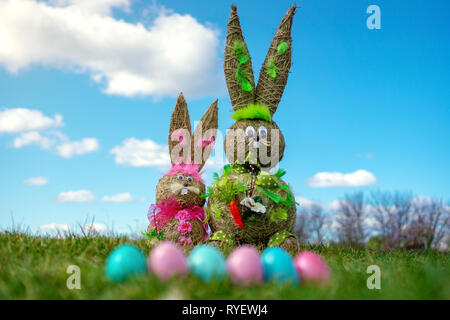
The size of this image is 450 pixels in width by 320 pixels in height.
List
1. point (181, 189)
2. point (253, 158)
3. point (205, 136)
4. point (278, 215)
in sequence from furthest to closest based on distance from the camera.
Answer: point (205, 136) < point (181, 189) < point (253, 158) < point (278, 215)

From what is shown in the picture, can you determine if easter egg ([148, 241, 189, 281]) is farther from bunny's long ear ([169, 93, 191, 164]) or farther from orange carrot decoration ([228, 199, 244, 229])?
bunny's long ear ([169, 93, 191, 164])

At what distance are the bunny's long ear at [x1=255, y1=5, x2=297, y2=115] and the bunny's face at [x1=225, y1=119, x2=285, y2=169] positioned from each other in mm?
392

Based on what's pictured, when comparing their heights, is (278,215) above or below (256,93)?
below

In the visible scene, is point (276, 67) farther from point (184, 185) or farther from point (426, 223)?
point (426, 223)

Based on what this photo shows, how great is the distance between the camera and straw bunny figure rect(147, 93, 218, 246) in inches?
215

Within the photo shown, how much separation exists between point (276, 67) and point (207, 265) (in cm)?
327

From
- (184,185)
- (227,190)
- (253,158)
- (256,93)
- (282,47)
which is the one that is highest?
(282,47)

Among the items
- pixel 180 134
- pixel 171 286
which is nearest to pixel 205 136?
pixel 180 134

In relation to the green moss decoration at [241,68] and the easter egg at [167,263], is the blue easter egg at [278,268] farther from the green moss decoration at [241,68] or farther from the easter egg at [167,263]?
the green moss decoration at [241,68]

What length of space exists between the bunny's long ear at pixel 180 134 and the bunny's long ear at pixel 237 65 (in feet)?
2.72

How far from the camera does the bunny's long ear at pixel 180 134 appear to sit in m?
5.79

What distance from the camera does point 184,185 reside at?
18.3ft

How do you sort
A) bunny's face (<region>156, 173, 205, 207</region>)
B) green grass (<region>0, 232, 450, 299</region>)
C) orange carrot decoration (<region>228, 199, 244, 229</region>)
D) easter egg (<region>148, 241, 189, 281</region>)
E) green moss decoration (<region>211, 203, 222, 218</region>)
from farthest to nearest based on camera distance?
bunny's face (<region>156, 173, 205, 207</region>)
green moss decoration (<region>211, 203, 222, 218</region>)
orange carrot decoration (<region>228, 199, 244, 229</region>)
easter egg (<region>148, 241, 189, 281</region>)
green grass (<region>0, 232, 450, 299</region>)

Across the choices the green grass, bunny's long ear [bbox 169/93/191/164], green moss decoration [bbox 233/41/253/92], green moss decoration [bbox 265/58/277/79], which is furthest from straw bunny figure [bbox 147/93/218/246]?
the green grass
